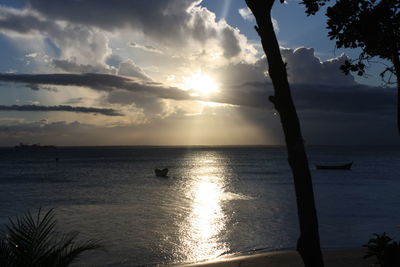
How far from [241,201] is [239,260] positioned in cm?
2008

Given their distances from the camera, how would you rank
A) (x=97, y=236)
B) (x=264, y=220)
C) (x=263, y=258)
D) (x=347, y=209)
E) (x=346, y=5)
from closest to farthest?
(x=346, y=5), (x=263, y=258), (x=97, y=236), (x=264, y=220), (x=347, y=209)

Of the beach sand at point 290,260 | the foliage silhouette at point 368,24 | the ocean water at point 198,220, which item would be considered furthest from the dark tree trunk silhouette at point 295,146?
the ocean water at point 198,220

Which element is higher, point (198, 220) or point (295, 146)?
point (295, 146)

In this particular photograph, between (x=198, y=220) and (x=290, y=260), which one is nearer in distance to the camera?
(x=290, y=260)

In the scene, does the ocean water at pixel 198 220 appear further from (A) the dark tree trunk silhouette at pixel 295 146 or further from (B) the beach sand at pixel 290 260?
(A) the dark tree trunk silhouette at pixel 295 146

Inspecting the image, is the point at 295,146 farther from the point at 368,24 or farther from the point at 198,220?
the point at 198,220

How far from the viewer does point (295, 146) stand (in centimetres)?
489

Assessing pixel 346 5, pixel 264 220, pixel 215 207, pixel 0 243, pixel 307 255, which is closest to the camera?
pixel 0 243

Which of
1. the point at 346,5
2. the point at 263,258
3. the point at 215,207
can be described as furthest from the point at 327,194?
the point at 346,5

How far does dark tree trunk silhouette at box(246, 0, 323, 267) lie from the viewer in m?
4.87

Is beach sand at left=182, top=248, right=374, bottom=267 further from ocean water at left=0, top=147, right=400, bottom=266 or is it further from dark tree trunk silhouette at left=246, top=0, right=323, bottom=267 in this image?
dark tree trunk silhouette at left=246, top=0, right=323, bottom=267

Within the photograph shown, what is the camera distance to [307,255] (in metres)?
Answer: 4.95

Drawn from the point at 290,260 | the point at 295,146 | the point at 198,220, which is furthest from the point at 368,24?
the point at 198,220

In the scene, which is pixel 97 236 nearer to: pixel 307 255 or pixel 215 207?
pixel 215 207
